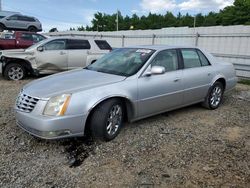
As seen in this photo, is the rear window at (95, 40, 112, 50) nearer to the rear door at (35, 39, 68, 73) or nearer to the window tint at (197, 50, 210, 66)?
the rear door at (35, 39, 68, 73)

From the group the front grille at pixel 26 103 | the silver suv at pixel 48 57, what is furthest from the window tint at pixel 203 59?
the silver suv at pixel 48 57

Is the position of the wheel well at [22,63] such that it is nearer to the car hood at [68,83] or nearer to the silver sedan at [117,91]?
the silver sedan at [117,91]

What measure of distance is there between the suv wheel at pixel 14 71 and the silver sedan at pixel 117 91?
5000 millimetres

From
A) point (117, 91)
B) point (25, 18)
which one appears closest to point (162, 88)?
point (117, 91)

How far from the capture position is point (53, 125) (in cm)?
366

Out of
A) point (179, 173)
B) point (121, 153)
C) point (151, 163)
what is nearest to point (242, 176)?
point (179, 173)

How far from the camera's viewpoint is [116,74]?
462 centimetres

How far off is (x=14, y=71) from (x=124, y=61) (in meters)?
5.66

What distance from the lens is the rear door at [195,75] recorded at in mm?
5404

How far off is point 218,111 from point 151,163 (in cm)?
307

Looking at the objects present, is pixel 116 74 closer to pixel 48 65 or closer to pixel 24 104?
pixel 24 104

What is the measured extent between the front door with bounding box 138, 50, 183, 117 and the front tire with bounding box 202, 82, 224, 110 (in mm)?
1023

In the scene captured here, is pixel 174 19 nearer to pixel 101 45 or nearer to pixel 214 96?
pixel 101 45

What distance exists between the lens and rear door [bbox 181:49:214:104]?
5404mm
